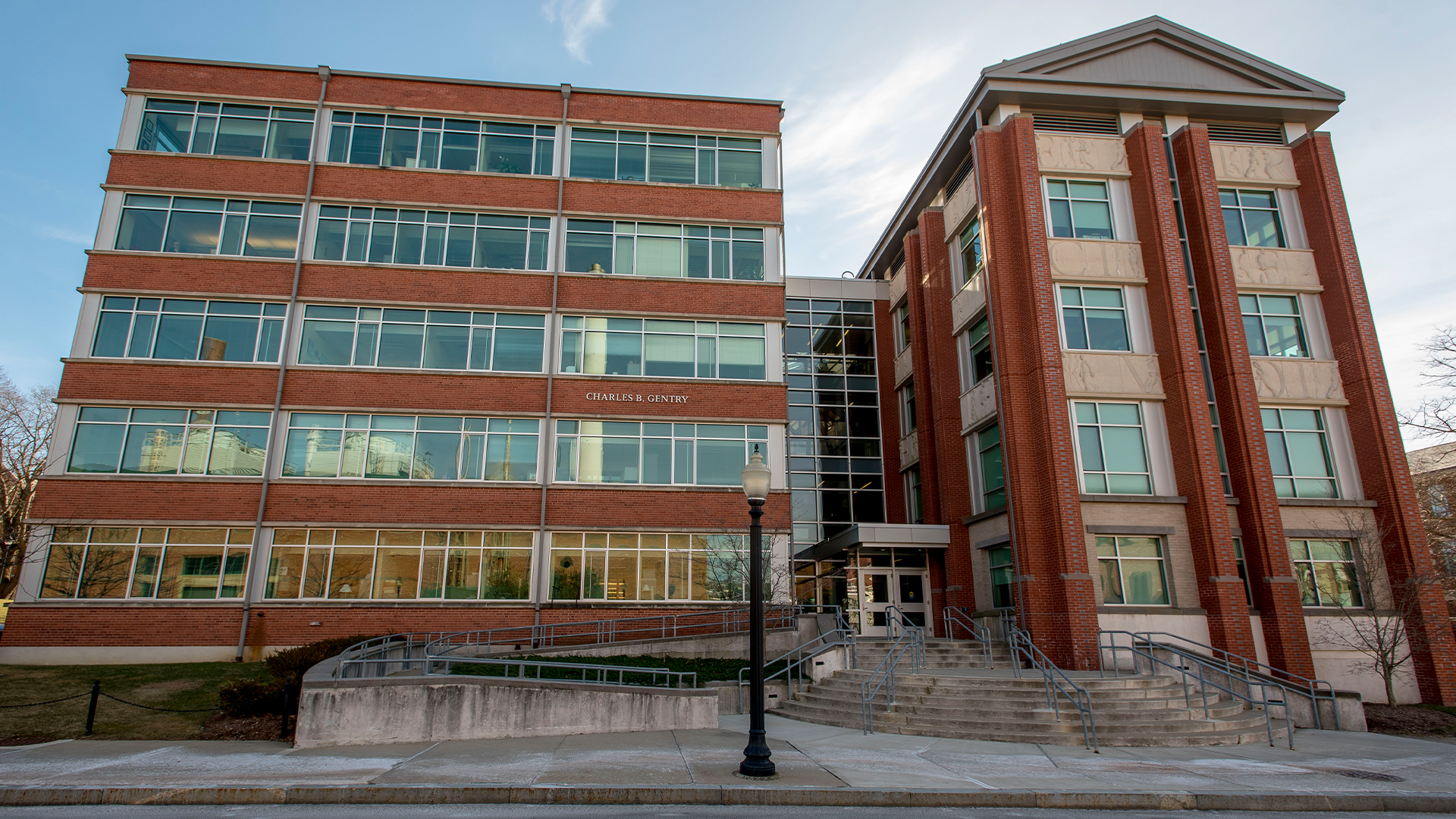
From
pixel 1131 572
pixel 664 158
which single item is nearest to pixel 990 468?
pixel 1131 572

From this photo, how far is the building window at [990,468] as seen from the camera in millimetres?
22500

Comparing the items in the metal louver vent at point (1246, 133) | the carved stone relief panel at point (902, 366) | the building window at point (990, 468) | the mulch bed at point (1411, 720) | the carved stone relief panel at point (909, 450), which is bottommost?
the mulch bed at point (1411, 720)

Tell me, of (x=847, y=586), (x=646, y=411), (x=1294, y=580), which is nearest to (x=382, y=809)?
(x=646, y=411)

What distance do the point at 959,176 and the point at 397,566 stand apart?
21.1 metres

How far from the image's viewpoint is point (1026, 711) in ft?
44.2

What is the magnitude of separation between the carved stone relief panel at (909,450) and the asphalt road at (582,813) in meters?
20.0

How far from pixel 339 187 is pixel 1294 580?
94.2ft

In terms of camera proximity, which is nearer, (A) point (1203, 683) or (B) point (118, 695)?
(A) point (1203, 683)

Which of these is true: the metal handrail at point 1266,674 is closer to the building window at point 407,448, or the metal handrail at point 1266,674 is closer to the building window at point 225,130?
the building window at point 407,448

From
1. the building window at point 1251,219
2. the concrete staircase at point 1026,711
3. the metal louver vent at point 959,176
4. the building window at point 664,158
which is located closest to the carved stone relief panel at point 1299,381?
the building window at point 1251,219

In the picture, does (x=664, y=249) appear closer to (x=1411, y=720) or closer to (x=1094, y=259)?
(x=1094, y=259)

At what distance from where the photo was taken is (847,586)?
2602 centimetres

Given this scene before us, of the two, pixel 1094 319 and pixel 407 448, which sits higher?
pixel 1094 319

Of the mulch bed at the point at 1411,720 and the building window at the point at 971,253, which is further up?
the building window at the point at 971,253
